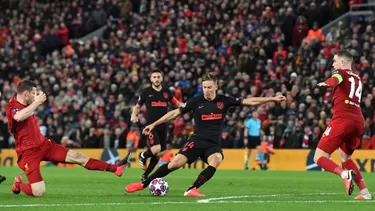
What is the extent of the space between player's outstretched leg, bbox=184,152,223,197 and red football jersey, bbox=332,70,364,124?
7.22 feet

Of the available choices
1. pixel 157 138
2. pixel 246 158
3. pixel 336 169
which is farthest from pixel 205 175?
pixel 246 158

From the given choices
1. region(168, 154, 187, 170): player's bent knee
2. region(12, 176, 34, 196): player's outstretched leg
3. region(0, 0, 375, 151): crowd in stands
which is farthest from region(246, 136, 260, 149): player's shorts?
region(12, 176, 34, 196): player's outstretched leg

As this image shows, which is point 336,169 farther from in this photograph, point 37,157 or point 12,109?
point 12,109

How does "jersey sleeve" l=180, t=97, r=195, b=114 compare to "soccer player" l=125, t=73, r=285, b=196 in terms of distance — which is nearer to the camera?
"soccer player" l=125, t=73, r=285, b=196

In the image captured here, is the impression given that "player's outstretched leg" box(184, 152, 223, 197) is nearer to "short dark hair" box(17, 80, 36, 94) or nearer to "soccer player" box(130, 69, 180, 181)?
"short dark hair" box(17, 80, 36, 94)

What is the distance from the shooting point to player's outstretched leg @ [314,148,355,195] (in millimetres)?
12852

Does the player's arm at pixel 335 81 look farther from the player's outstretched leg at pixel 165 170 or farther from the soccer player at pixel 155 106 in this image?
the soccer player at pixel 155 106

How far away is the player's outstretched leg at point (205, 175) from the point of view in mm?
14461

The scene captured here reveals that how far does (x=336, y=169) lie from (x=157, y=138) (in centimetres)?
671

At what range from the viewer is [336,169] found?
524 inches

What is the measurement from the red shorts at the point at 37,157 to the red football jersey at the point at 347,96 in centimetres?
454

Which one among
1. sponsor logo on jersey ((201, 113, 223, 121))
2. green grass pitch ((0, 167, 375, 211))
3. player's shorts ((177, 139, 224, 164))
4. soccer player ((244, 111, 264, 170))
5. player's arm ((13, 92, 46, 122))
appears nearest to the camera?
green grass pitch ((0, 167, 375, 211))

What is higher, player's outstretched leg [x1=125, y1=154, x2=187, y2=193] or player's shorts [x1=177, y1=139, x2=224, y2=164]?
player's shorts [x1=177, y1=139, x2=224, y2=164]

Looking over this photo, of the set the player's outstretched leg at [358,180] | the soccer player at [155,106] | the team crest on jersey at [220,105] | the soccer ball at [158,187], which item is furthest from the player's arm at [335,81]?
the soccer player at [155,106]
